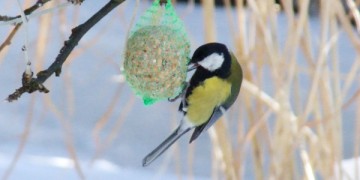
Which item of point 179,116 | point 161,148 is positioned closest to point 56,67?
point 161,148

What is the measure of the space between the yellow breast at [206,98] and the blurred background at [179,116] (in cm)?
15

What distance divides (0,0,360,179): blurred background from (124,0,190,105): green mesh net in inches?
6.3

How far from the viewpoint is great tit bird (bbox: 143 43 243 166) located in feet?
1.97

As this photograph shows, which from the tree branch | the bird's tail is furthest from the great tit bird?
the tree branch

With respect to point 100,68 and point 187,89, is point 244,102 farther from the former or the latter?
point 100,68

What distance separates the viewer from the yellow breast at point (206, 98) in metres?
0.61

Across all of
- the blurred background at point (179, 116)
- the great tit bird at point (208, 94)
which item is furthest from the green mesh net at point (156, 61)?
the blurred background at point (179, 116)

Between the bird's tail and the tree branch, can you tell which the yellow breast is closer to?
the bird's tail

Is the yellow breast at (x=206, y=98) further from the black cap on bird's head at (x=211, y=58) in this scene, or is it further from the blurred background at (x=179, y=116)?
the blurred background at (x=179, y=116)

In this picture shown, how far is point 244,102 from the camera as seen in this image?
2.85ft

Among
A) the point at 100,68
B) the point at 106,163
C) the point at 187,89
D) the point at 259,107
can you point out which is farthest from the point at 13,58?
the point at 187,89

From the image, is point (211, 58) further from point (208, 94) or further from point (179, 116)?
point (179, 116)

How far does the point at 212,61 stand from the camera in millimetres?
575

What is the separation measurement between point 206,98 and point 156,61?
0.06 metres
